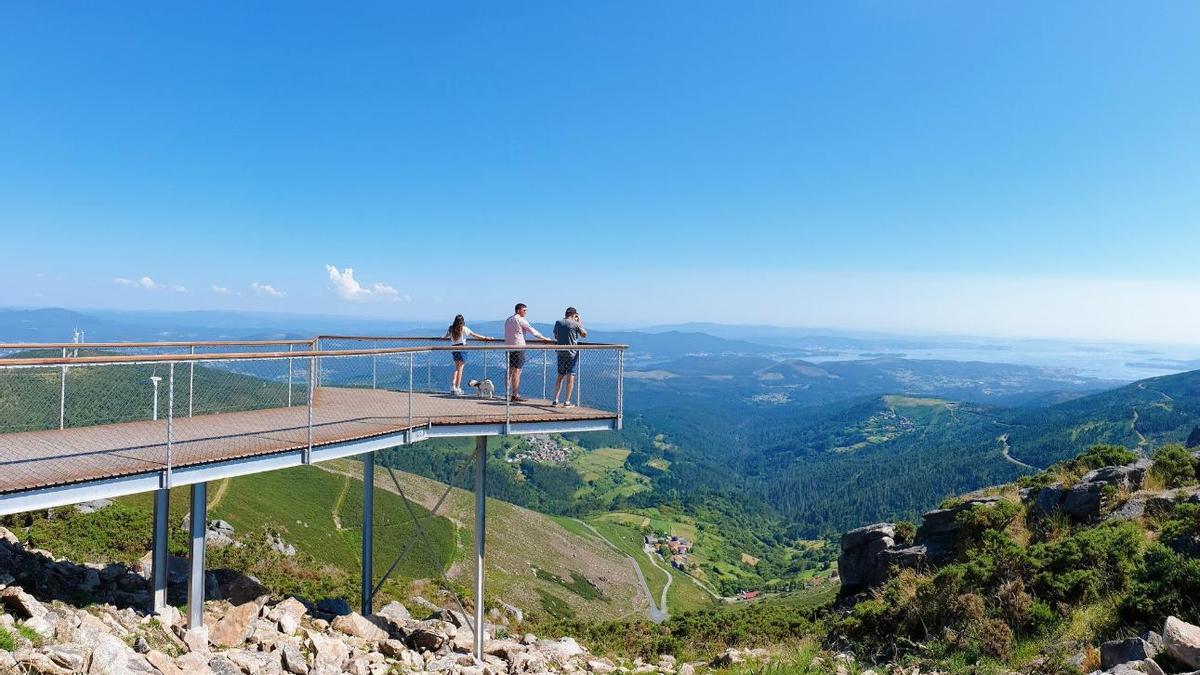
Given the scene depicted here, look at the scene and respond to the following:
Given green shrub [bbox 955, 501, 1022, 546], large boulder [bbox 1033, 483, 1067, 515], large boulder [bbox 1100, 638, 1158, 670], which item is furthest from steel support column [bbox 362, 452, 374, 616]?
large boulder [bbox 1033, 483, 1067, 515]

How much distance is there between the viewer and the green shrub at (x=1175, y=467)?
50.6 ft

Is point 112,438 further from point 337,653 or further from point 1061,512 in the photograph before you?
point 1061,512

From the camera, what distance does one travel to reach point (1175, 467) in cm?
1579

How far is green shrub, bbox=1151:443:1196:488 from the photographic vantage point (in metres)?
15.4

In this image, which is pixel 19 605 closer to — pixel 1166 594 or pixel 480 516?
pixel 480 516

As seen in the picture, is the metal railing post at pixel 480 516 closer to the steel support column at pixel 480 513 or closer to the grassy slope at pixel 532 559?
the steel support column at pixel 480 513

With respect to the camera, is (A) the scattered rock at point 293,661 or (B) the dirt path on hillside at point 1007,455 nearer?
(A) the scattered rock at point 293,661

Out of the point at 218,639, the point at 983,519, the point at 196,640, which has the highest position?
the point at 196,640

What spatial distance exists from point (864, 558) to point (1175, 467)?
9175 mm

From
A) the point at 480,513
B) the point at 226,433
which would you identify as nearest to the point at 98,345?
the point at 226,433

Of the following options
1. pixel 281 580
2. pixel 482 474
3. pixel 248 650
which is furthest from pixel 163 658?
pixel 281 580

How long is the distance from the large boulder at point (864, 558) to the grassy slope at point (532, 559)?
4504 centimetres

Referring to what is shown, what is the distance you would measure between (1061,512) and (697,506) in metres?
172

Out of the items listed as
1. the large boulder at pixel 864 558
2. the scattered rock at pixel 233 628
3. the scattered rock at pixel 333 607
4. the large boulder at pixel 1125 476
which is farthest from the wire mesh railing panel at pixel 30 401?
the large boulder at pixel 1125 476
